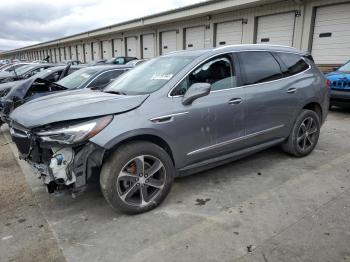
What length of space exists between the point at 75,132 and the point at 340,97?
7.81 meters

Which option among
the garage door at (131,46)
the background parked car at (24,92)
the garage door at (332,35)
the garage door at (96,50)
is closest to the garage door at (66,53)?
the garage door at (96,50)

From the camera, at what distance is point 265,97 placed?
4.22 meters

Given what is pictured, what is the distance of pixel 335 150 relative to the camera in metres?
5.36

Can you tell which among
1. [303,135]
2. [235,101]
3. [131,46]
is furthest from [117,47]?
[235,101]

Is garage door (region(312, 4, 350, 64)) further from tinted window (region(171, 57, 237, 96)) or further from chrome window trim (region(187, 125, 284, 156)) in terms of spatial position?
tinted window (region(171, 57, 237, 96))

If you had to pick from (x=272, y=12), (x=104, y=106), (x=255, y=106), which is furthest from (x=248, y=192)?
(x=272, y=12)

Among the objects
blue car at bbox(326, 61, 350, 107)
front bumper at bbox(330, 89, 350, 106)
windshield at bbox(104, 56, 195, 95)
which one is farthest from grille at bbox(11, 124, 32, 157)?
front bumper at bbox(330, 89, 350, 106)

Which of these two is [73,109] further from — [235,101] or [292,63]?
[292,63]

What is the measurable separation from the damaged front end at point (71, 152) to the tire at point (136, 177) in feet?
0.54

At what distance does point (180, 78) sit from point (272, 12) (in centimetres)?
1369

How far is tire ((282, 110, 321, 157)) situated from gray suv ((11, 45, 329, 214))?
0.11ft

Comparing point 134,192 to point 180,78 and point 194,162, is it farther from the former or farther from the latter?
point 180,78

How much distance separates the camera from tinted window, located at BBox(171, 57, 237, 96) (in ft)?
11.8

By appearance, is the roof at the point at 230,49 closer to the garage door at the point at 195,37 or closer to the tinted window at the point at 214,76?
the tinted window at the point at 214,76
